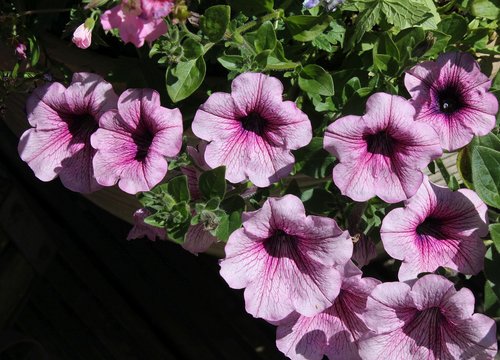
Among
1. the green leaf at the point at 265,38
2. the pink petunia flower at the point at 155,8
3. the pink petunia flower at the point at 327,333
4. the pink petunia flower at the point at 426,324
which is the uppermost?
the pink petunia flower at the point at 155,8

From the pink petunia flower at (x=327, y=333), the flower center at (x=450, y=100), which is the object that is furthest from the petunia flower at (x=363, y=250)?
the flower center at (x=450, y=100)

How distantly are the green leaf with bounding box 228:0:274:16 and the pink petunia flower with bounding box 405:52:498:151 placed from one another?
0.15 m

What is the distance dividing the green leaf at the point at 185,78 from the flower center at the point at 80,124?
10 centimetres

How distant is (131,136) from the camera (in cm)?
67

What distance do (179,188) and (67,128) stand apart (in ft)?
0.46

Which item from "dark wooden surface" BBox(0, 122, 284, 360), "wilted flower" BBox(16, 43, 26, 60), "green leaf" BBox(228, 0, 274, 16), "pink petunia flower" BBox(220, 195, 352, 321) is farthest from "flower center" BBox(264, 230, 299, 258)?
"dark wooden surface" BBox(0, 122, 284, 360)

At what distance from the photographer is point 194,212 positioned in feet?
2.31

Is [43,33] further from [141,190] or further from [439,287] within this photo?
[439,287]

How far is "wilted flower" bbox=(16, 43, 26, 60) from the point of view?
76cm

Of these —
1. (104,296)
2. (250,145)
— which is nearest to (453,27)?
(250,145)

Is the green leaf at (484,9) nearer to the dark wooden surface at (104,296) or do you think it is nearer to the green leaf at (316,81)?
the green leaf at (316,81)

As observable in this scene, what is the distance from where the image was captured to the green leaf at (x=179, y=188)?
65 cm

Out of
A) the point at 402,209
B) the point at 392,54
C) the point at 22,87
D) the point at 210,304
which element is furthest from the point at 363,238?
the point at 210,304

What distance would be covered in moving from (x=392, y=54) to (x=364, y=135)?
97 mm
